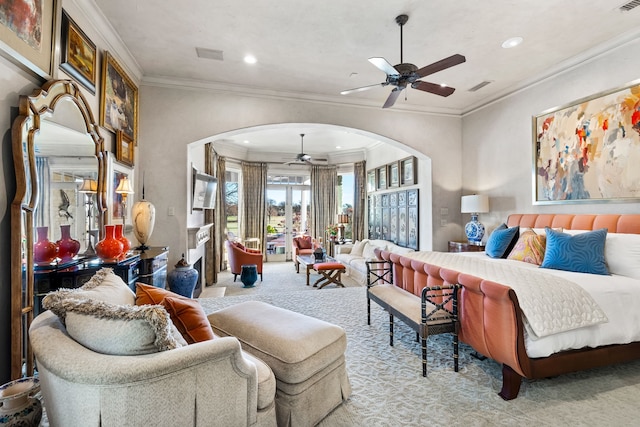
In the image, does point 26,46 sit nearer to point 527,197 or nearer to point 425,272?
point 425,272

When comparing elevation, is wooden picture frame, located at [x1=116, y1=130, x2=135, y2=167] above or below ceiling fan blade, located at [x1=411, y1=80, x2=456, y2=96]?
below

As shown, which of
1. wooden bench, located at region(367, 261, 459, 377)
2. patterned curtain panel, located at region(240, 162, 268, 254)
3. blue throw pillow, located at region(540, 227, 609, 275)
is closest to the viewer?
wooden bench, located at region(367, 261, 459, 377)

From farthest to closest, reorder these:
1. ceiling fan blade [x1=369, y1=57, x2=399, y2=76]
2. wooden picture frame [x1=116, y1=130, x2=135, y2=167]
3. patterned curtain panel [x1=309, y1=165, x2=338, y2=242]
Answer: patterned curtain panel [x1=309, y1=165, x2=338, y2=242] → wooden picture frame [x1=116, y1=130, x2=135, y2=167] → ceiling fan blade [x1=369, y1=57, x2=399, y2=76]

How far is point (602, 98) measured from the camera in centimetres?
339

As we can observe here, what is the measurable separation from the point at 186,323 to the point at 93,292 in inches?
18.0

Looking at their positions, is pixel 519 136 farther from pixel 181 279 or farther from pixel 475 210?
pixel 181 279

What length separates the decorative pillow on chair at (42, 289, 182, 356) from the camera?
44.2 inches

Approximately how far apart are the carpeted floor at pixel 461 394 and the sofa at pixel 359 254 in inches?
124

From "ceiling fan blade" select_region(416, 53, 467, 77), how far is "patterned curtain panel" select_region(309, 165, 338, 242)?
241 inches

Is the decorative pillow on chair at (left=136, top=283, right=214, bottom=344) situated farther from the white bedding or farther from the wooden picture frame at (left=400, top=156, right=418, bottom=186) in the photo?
the wooden picture frame at (left=400, top=156, right=418, bottom=186)

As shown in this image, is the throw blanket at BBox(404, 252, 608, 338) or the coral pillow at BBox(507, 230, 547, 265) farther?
the coral pillow at BBox(507, 230, 547, 265)

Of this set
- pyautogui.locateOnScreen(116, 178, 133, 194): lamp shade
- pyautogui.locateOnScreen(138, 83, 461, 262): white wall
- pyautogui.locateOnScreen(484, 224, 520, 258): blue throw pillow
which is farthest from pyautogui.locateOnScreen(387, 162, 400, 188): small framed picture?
pyautogui.locateOnScreen(116, 178, 133, 194): lamp shade

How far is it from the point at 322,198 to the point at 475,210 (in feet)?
15.8

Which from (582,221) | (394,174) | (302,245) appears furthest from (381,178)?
(582,221)
